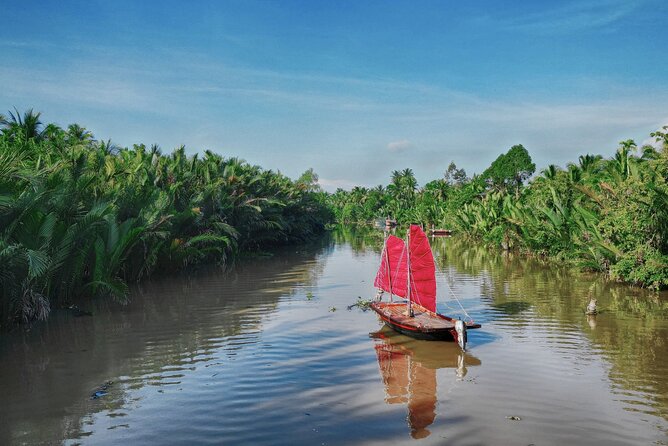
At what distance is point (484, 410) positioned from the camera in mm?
9141

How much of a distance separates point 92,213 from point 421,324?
30.3 feet

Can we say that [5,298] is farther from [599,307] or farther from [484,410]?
[599,307]

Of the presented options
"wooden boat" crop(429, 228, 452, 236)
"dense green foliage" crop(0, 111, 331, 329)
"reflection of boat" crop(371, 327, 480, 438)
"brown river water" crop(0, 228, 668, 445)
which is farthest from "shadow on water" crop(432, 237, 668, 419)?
"wooden boat" crop(429, 228, 452, 236)

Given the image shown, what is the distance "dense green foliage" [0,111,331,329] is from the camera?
42.4 feet

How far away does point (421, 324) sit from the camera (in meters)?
14.0

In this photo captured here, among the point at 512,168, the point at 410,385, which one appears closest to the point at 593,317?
the point at 410,385

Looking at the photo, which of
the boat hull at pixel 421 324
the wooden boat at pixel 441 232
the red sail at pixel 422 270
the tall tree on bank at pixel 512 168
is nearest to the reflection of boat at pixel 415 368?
the boat hull at pixel 421 324

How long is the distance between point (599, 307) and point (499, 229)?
2381 centimetres

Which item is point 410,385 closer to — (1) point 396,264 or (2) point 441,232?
(1) point 396,264

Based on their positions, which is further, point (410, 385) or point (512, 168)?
point (512, 168)

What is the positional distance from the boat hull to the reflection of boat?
22cm

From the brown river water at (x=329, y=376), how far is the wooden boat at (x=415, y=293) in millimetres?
451

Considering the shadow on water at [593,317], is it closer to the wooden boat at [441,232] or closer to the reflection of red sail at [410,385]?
the reflection of red sail at [410,385]

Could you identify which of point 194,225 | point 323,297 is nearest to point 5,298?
point 323,297
